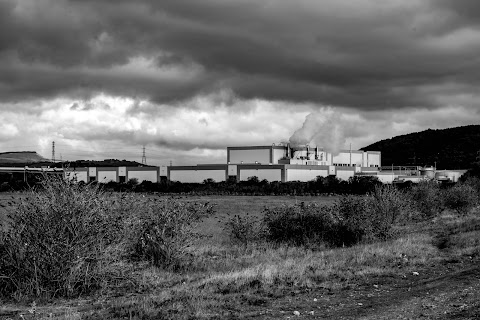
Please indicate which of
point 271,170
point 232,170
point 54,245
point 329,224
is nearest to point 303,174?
point 271,170

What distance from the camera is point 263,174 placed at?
10125 centimetres

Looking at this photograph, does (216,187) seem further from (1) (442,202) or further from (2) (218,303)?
(2) (218,303)

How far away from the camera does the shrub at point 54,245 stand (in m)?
13.2

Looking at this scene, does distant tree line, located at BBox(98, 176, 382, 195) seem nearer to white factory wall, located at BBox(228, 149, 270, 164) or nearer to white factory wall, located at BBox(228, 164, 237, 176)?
white factory wall, located at BBox(228, 164, 237, 176)

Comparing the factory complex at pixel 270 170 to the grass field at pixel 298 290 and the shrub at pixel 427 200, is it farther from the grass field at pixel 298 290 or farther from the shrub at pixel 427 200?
the grass field at pixel 298 290

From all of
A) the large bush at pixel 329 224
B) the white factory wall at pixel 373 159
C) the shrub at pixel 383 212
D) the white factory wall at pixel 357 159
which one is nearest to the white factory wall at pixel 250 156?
the white factory wall at pixel 357 159

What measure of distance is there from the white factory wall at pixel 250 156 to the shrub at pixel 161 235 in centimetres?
8731

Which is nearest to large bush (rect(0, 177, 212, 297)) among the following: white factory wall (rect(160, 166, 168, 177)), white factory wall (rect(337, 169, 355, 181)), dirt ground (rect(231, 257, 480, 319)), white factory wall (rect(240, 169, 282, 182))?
dirt ground (rect(231, 257, 480, 319))

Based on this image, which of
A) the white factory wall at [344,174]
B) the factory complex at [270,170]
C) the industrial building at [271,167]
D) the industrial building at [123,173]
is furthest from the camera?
the industrial building at [123,173]

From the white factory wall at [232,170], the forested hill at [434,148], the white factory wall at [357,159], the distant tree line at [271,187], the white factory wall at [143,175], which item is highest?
the forested hill at [434,148]

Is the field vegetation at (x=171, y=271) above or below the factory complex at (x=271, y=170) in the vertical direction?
below

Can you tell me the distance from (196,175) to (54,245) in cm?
9523

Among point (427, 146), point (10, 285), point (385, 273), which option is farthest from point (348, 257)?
point (427, 146)

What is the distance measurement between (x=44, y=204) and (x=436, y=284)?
413 inches
